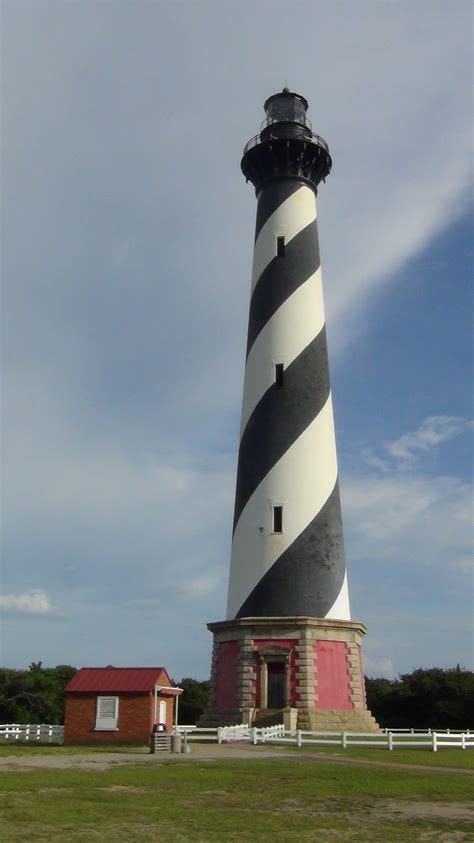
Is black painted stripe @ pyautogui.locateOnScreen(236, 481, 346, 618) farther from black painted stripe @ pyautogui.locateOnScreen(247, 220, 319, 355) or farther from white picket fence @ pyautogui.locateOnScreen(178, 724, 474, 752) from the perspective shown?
black painted stripe @ pyautogui.locateOnScreen(247, 220, 319, 355)

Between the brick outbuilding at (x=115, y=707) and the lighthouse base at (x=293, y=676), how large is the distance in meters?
2.85

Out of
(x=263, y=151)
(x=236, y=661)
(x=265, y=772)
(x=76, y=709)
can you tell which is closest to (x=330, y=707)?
(x=236, y=661)

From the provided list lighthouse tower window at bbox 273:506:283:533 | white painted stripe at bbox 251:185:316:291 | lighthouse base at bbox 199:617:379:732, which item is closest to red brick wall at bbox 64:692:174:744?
lighthouse base at bbox 199:617:379:732

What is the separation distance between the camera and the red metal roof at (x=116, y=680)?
2216cm

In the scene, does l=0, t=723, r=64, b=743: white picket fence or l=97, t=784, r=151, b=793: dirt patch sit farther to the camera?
l=0, t=723, r=64, b=743: white picket fence

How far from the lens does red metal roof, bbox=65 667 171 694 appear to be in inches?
872

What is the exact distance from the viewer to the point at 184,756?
1773cm

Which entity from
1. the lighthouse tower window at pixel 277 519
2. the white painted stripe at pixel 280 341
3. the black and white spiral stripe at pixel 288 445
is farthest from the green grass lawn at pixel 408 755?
the white painted stripe at pixel 280 341

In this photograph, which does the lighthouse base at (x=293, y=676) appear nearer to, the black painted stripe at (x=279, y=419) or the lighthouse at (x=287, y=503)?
the lighthouse at (x=287, y=503)

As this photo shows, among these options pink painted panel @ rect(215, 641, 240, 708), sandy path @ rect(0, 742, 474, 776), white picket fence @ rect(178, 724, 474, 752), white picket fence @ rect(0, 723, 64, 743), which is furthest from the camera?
pink painted panel @ rect(215, 641, 240, 708)

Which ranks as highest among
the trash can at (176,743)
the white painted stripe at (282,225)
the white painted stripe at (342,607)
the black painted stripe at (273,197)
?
the black painted stripe at (273,197)

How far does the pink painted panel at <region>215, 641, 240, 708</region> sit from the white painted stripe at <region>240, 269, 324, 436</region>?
7.16 m

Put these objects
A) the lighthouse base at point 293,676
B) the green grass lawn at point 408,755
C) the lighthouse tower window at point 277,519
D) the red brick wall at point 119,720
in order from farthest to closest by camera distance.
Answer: the lighthouse tower window at point 277,519 < the lighthouse base at point 293,676 < the red brick wall at point 119,720 < the green grass lawn at point 408,755

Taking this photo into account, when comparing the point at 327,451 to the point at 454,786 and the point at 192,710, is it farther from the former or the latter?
the point at 192,710
